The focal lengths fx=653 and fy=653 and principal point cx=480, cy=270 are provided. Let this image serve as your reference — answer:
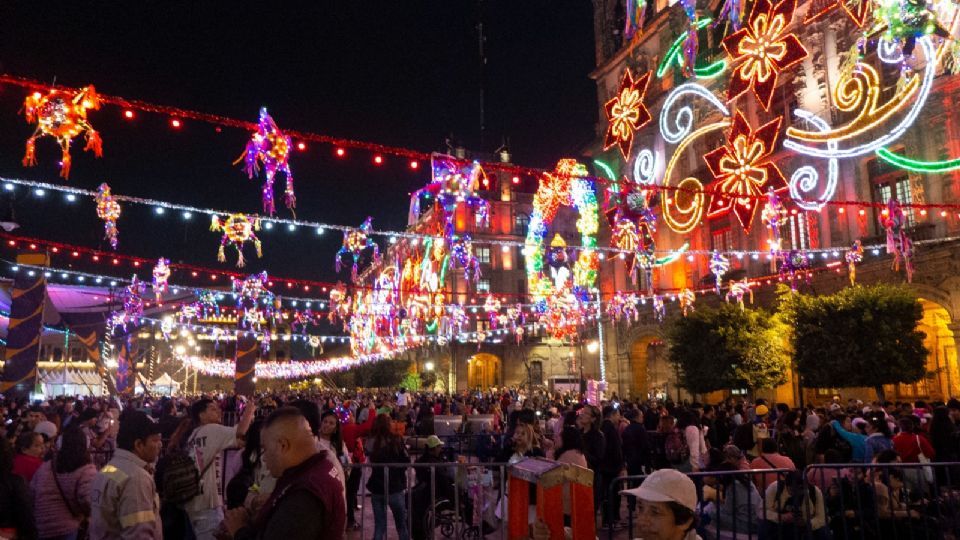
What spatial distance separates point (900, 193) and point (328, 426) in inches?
907

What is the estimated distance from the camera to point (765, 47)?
75.1 feet

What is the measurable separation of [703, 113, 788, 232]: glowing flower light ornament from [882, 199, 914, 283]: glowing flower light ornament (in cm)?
392

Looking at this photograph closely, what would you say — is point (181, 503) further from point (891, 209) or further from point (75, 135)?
point (891, 209)

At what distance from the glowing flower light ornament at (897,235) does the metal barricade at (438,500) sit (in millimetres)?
13623

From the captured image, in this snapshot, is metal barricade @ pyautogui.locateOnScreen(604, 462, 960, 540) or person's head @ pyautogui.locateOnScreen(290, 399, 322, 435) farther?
metal barricade @ pyautogui.locateOnScreen(604, 462, 960, 540)

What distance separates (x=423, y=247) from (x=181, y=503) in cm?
5699

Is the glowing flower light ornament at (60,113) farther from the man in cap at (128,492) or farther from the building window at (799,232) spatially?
the building window at (799,232)

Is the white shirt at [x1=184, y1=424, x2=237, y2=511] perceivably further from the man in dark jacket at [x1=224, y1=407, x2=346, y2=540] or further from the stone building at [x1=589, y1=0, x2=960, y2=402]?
the stone building at [x1=589, y1=0, x2=960, y2=402]

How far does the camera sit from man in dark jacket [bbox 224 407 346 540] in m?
2.81

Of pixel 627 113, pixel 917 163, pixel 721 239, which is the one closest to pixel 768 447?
pixel 917 163

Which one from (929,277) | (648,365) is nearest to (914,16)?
(929,277)

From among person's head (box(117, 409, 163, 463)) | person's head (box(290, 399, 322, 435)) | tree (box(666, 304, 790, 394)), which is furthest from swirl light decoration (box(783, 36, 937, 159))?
person's head (box(117, 409, 163, 463))

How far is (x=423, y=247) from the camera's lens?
61969 millimetres

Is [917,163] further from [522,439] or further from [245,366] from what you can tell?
[245,366]
